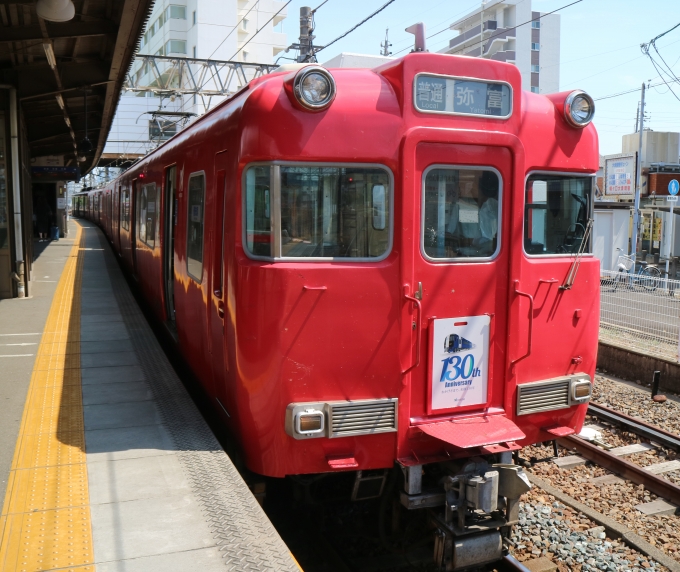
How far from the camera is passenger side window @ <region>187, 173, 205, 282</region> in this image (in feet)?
19.0

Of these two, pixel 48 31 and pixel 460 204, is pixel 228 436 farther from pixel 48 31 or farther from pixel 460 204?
pixel 48 31

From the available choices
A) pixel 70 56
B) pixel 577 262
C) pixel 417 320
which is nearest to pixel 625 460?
pixel 577 262

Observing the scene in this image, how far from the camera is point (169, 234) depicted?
772 cm

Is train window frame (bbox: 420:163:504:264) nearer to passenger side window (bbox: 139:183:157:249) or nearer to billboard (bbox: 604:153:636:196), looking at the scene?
passenger side window (bbox: 139:183:157:249)

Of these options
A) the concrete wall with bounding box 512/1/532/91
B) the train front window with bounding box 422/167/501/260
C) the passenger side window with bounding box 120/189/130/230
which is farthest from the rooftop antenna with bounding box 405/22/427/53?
the concrete wall with bounding box 512/1/532/91

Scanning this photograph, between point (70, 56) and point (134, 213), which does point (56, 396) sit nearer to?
point (134, 213)

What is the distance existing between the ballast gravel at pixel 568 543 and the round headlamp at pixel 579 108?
313cm

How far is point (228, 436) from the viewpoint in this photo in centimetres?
552

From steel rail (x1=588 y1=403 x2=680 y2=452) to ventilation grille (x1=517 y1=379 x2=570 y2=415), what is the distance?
9.13 ft

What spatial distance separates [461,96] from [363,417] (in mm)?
A: 2194

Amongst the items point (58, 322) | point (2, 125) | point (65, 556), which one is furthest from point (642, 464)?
point (2, 125)

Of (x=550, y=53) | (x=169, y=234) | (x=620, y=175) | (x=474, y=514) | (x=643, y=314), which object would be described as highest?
(x=550, y=53)

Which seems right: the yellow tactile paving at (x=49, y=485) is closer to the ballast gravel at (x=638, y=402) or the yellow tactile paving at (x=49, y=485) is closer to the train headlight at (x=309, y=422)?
the train headlight at (x=309, y=422)

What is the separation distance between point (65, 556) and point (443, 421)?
7.93 feet
